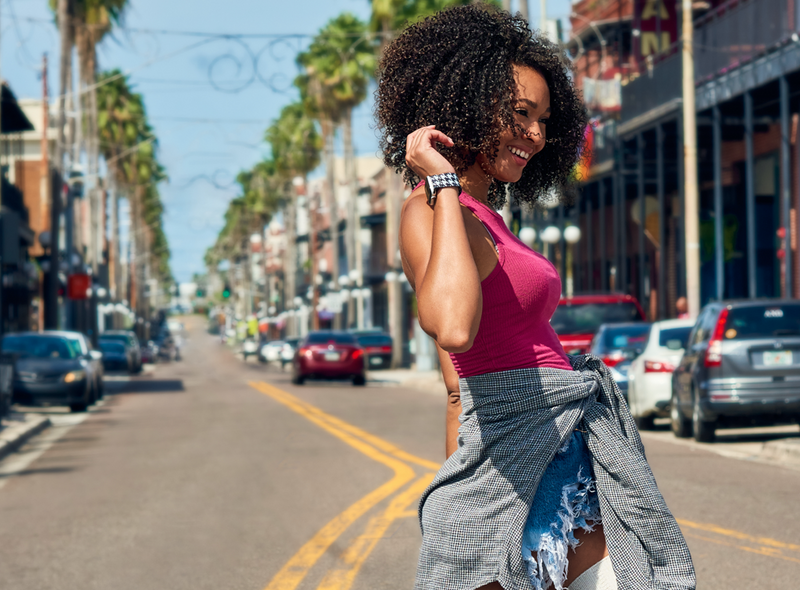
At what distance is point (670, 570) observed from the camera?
2.88 metres

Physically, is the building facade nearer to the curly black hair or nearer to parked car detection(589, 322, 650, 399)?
parked car detection(589, 322, 650, 399)

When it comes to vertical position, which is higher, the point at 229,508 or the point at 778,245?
the point at 778,245

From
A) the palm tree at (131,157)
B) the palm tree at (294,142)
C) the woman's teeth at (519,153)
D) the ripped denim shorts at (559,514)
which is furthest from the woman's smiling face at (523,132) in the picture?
the palm tree at (294,142)

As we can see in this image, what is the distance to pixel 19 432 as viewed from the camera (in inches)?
718

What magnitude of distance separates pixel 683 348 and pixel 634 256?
26.1 meters

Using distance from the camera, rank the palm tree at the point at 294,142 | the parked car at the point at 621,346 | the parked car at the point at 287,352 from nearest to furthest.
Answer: the parked car at the point at 621,346, the parked car at the point at 287,352, the palm tree at the point at 294,142

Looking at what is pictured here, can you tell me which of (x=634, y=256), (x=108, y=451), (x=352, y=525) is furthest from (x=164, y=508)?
(x=634, y=256)

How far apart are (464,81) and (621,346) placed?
57.0 ft

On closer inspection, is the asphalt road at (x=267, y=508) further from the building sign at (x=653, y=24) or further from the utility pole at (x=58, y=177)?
the building sign at (x=653, y=24)

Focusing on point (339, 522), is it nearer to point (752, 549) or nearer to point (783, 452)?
point (752, 549)

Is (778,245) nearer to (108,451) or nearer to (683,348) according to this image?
(683,348)

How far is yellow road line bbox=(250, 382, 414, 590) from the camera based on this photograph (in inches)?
299

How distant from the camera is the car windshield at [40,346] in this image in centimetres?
2564

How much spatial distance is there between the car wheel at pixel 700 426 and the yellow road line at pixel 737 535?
614 centimetres
